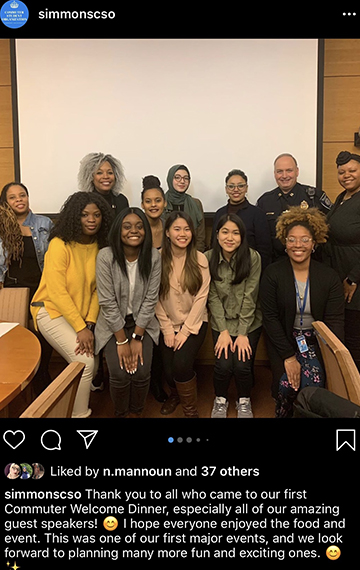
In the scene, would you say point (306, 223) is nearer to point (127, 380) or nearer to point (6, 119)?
point (127, 380)

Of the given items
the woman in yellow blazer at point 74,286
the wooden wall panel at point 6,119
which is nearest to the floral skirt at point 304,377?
the woman in yellow blazer at point 74,286

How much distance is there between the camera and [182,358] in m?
2.37

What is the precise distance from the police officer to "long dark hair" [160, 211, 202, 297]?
2.15ft

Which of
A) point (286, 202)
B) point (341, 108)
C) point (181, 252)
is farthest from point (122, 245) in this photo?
point (341, 108)

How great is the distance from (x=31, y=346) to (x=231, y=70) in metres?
2.30

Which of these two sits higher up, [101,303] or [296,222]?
[296,222]

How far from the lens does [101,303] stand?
227 centimetres

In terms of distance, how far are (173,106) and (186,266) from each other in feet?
4.25

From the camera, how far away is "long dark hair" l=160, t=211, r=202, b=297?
2.43 m
